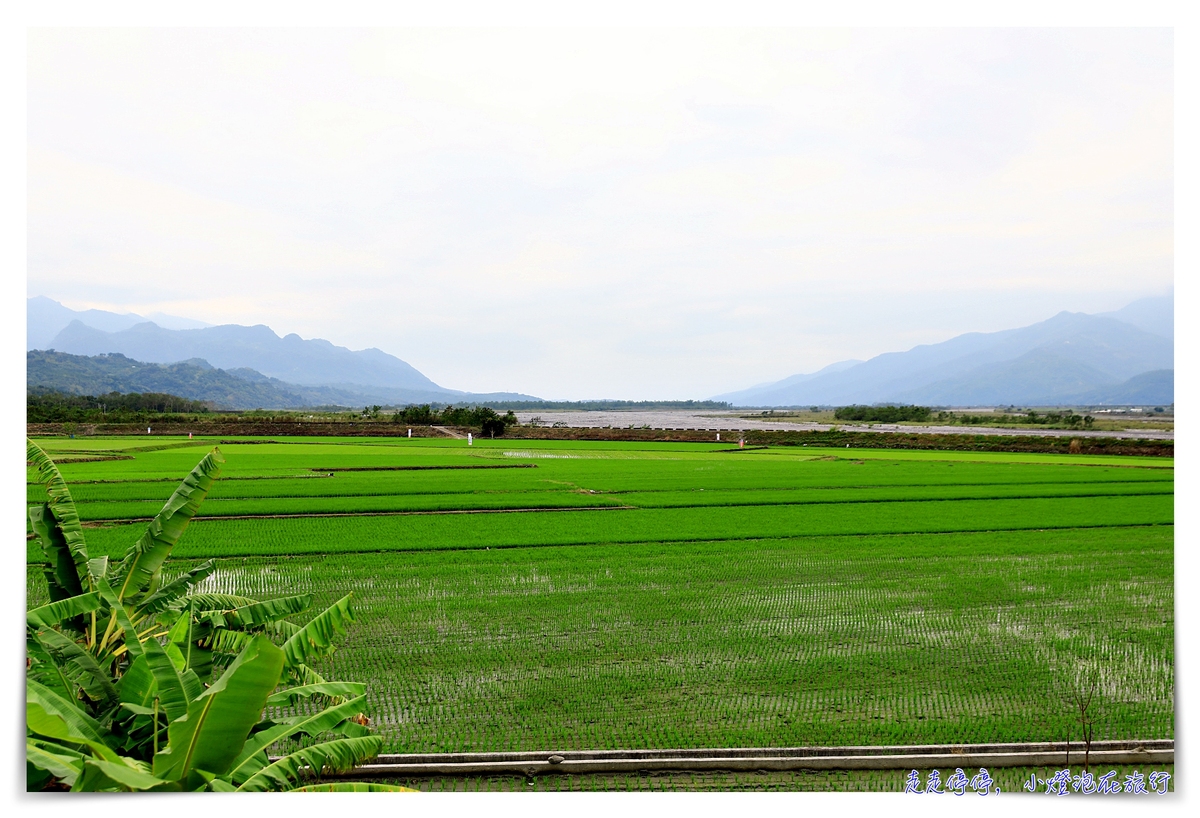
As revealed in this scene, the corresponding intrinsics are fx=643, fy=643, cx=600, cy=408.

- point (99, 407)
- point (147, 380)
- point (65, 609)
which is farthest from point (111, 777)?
point (147, 380)

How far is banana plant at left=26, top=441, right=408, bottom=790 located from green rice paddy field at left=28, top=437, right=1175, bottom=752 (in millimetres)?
1444

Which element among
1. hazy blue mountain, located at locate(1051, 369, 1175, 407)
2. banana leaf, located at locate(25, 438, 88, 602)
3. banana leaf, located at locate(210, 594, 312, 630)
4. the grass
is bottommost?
the grass

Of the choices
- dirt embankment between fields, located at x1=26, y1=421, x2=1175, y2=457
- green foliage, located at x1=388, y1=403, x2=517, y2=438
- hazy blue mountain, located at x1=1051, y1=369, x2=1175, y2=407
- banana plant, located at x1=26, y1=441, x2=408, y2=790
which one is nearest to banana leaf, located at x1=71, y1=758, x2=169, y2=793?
banana plant, located at x1=26, y1=441, x2=408, y2=790

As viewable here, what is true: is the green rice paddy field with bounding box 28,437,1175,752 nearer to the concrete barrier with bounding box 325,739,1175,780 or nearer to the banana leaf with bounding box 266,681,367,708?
the concrete barrier with bounding box 325,739,1175,780

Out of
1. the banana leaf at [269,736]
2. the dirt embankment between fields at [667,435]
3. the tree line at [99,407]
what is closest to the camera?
the banana leaf at [269,736]

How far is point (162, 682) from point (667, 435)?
45.8 meters

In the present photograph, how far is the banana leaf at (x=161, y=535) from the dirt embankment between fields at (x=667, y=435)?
119 feet

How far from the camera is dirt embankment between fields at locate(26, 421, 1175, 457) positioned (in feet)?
116

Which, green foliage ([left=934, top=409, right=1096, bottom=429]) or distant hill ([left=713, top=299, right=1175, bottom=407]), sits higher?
distant hill ([left=713, top=299, right=1175, bottom=407])

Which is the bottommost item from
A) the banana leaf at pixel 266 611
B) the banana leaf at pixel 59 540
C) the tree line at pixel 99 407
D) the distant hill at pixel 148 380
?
the banana leaf at pixel 266 611

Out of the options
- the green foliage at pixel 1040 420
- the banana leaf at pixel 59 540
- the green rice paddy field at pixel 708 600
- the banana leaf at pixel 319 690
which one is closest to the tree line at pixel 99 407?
the green rice paddy field at pixel 708 600

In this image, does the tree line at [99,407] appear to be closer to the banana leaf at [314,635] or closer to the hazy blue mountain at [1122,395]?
the banana leaf at [314,635]

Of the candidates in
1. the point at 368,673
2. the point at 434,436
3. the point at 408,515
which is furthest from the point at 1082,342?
the point at 368,673

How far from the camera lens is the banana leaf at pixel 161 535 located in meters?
4.33
